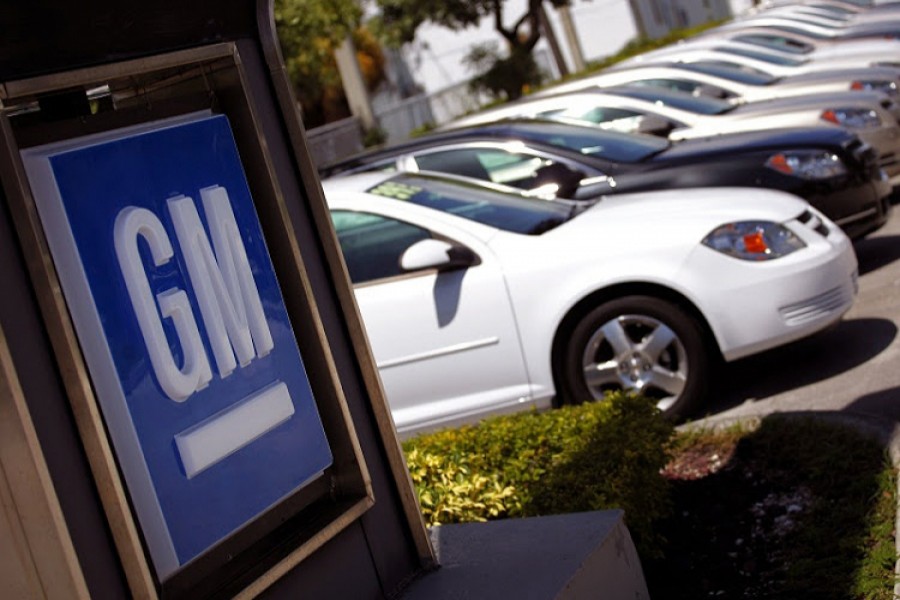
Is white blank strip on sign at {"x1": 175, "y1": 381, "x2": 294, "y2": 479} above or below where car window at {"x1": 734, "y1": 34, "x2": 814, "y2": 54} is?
below

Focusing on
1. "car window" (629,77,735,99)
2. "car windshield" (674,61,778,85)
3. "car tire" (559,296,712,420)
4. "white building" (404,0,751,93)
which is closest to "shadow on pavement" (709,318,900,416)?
"car tire" (559,296,712,420)

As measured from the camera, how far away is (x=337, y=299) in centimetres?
391

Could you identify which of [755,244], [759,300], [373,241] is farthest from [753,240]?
[373,241]

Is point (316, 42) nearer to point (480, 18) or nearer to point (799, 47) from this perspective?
point (799, 47)

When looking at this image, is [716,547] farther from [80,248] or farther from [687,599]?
[80,248]

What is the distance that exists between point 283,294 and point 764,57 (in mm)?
15798

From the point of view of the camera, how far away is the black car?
946cm

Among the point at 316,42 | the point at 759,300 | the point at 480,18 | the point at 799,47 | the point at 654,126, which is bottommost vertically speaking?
the point at 759,300

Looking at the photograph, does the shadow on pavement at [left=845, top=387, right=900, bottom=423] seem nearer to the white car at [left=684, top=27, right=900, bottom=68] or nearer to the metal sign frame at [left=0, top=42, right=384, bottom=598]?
the metal sign frame at [left=0, top=42, right=384, bottom=598]

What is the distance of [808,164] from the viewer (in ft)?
31.2

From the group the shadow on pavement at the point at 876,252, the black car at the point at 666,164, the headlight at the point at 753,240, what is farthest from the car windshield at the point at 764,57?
the headlight at the point at 753,240

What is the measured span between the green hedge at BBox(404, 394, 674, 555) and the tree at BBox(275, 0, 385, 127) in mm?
5310

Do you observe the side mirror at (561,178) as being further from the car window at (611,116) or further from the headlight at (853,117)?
the headlight at (853,117)

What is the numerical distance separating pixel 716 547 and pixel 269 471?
2.52m
